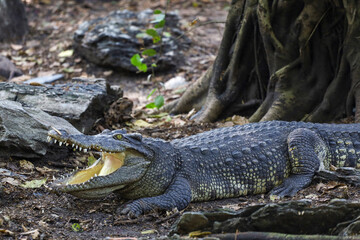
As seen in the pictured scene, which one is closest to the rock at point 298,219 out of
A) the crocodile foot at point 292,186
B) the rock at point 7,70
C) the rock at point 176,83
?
the crocodile foot at point 292,186

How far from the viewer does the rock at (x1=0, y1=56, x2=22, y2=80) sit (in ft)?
33.1

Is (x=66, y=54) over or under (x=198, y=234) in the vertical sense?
under

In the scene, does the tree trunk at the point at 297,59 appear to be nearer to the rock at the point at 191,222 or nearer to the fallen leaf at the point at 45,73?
the rock at the point at 191,222

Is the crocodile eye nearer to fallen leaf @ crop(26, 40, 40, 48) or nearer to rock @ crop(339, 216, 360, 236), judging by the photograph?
rock @ crop(339, 216, 360, 236)

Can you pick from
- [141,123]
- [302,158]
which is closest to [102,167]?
[302,158]

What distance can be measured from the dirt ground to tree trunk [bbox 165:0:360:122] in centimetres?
61

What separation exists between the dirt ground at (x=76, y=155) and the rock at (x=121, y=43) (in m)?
0.22

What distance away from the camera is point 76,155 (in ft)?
19.0

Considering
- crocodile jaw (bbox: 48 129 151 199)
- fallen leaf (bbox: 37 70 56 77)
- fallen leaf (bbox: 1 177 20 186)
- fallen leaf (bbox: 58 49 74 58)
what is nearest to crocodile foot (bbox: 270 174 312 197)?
crocodile jaw (bbox: 48 129 151 199)

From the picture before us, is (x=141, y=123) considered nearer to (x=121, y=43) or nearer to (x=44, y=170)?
(x=44, y=170)

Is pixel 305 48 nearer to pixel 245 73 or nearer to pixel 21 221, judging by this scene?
pixel 245 73

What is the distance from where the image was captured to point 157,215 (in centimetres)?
426

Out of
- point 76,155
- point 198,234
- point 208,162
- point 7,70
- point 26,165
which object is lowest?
point 7,70

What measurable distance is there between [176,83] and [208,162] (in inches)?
197
